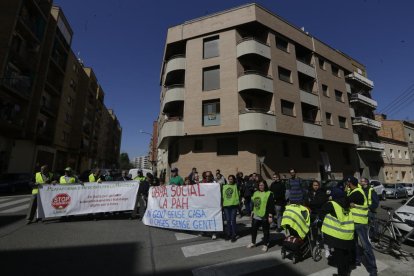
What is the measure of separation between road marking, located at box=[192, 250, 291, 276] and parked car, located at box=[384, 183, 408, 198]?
21595 millimetres

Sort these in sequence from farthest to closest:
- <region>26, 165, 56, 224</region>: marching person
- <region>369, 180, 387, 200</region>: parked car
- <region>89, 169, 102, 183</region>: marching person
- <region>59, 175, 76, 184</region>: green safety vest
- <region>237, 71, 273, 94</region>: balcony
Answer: <region>369, 180, 387, 200</region>: parked car → <region>237, 71, 273, 94</region>: balcony → <region>89, 169, 102, 183</region>: marching person → <region>59, 175, 76, 184</region>: green safety vest → <region>26, 165, 56, 224</region>: marching person

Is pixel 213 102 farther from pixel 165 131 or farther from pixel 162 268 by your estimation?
pixel 162 268

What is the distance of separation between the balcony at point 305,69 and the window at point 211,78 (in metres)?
8.39

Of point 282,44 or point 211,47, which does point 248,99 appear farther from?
point 282,44

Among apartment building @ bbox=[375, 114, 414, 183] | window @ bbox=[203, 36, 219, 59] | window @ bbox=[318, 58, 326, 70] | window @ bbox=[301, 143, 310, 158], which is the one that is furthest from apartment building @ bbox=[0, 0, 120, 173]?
apartment building @ bbox=[375, 114, 414, 183]

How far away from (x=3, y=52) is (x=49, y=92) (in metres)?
10.3

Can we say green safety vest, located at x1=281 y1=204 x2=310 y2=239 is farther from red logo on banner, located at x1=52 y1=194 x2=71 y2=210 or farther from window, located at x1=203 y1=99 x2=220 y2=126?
window, located at x1=203 y1=99 x2=220 y2=126

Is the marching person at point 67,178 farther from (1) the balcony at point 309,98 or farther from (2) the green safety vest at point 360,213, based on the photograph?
(1) the balcony at point 309,98

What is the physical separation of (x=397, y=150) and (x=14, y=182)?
4902 cm

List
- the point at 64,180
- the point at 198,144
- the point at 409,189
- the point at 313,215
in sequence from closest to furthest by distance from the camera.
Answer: the point at 313,215 < the point at 64,180 < the point at 198,144 < the point at 409,189

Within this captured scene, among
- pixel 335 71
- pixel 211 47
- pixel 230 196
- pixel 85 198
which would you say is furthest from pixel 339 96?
pixel 85 198

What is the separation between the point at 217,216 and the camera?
6.97m

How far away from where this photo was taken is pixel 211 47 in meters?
20.8

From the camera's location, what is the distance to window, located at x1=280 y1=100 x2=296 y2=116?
20.5 meters
